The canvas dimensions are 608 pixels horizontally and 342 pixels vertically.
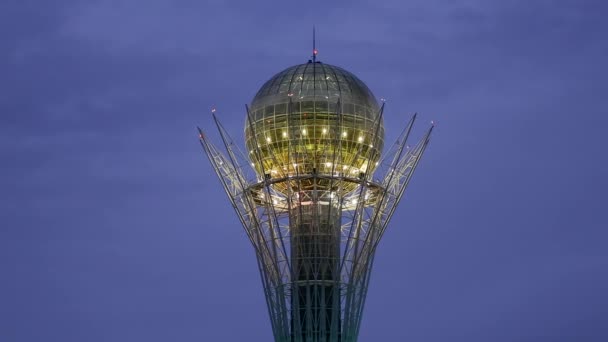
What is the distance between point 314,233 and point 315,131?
30.7 ft

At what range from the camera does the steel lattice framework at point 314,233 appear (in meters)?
153

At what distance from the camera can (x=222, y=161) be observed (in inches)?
6280

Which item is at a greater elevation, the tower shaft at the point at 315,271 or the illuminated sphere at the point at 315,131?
the illuminated sphere at the point at 315,131

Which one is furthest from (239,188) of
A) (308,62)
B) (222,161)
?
(308,62)

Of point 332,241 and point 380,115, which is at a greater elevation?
point 380,115

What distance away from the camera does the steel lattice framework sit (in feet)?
501

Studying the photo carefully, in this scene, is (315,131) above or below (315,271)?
above

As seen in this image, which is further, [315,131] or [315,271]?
[315,131]

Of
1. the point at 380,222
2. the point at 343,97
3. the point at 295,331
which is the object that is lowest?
the point at 295,331

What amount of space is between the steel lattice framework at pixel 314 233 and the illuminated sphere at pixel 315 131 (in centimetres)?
18

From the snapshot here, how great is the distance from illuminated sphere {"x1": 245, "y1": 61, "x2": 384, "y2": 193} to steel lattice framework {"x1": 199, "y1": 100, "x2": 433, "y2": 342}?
7.1 inches

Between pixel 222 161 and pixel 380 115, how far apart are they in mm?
15522

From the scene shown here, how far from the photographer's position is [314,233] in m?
154

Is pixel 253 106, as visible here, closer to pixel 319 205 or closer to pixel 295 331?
pixel 319 205
